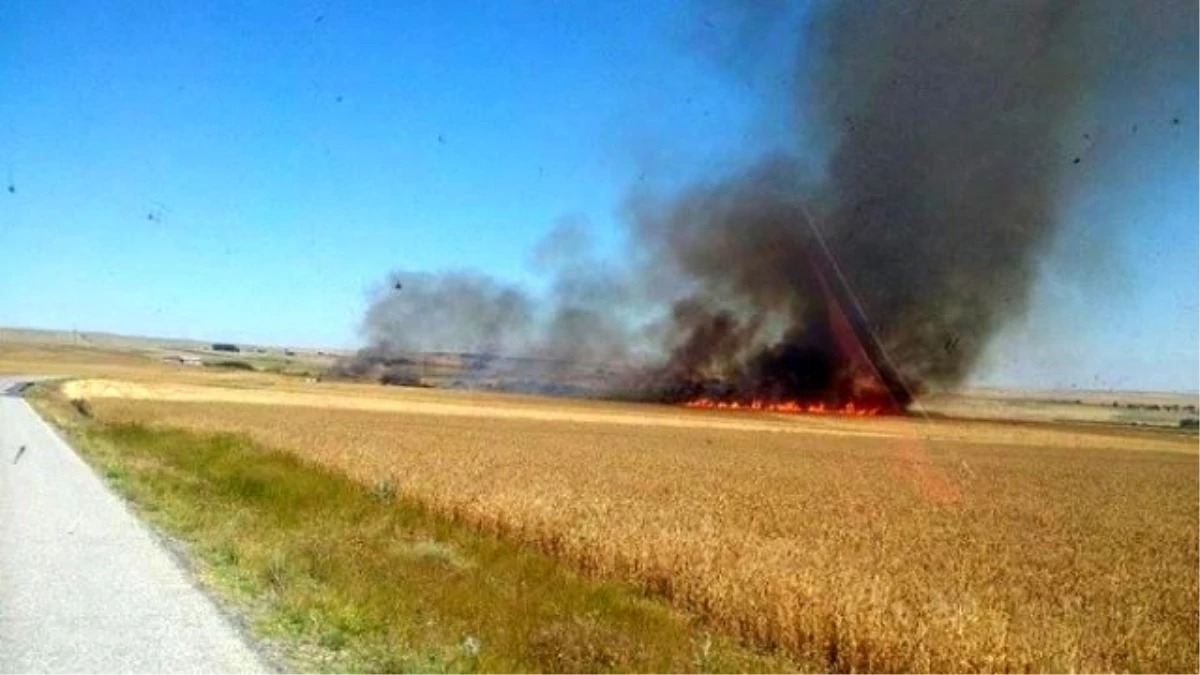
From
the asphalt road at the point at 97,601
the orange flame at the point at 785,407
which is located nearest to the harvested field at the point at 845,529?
the asphalt road at the point at 97,601

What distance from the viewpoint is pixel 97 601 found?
357 inches

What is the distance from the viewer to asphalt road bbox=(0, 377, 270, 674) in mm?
7195

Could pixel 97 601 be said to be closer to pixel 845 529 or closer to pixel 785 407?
pixel 845 529

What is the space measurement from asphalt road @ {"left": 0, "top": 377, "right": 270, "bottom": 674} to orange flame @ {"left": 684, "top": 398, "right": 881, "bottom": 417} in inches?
3315

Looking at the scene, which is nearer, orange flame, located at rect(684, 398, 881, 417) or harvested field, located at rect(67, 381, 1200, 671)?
harvested field, located at rect(67, 381, 1200, 671)

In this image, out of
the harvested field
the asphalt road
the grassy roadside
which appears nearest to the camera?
the asphalt road

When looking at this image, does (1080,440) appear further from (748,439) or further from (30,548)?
(30,548)

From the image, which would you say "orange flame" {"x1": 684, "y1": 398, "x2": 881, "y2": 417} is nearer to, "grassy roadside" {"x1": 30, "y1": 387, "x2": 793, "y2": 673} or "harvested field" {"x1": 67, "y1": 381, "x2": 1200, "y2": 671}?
"harvested field" {"x1": 67, "y1": 381, "x2": 1200, "y2": 671}

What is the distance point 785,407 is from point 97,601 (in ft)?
306

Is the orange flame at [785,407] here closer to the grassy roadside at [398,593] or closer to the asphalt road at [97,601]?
the grassy roadside at [398,593]

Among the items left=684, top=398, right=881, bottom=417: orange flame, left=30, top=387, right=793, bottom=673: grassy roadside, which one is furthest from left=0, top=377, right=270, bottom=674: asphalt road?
left=684, top=398, right=881, bottom=417: orange flame

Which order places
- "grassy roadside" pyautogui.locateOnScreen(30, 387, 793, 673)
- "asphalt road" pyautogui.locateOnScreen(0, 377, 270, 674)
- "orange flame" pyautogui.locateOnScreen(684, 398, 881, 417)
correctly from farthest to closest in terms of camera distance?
"orange flame" pyautogui.locateOnScreen(684, 398, 881, 417) < "grassy roadside" pyautogui.locateOnScreen(30, 387, 793, 673) < "asphalt road" pyautogui.locateOnScreen(0, 377, 270, 674)

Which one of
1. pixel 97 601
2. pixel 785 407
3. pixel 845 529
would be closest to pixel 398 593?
pixel 97 601

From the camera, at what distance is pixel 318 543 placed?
39.9 feet
